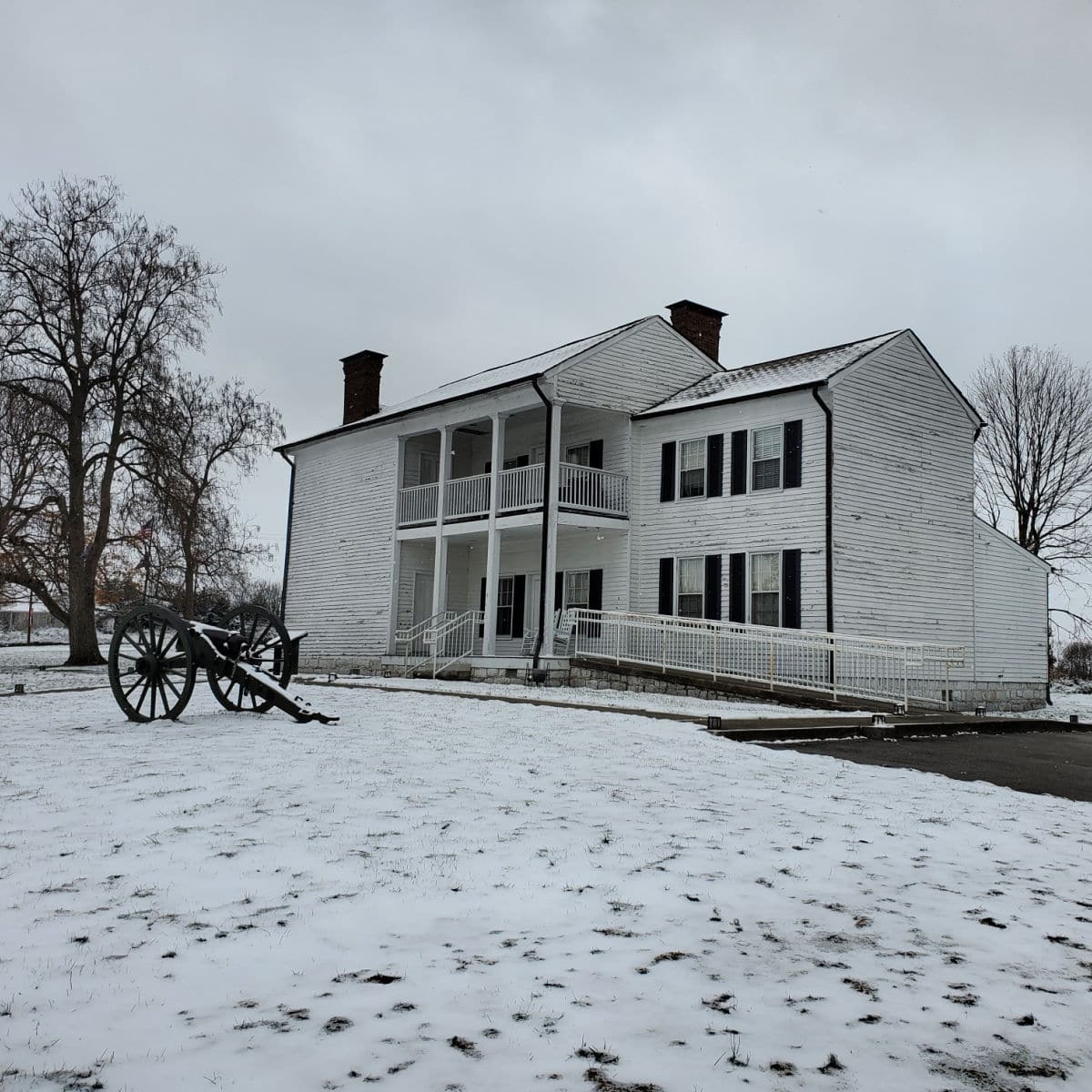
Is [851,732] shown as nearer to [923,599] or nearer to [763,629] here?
[763,629]

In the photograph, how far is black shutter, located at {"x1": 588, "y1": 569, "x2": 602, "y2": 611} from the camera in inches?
851

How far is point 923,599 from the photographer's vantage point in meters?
19.4

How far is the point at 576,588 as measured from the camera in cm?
2227

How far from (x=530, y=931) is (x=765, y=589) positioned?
617 inches

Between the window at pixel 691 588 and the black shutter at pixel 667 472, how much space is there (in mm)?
1427

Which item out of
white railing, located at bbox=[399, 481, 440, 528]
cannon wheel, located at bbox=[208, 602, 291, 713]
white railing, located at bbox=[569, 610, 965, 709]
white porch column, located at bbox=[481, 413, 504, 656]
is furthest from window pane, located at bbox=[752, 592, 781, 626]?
cannon wheel, located at bbox=[208, 602, 291, 713]

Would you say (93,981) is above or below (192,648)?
below

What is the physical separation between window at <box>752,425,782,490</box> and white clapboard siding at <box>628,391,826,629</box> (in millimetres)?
154

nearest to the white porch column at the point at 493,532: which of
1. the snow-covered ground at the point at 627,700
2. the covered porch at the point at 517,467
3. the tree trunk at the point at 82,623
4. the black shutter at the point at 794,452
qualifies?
the covered porch at the point at 517,467

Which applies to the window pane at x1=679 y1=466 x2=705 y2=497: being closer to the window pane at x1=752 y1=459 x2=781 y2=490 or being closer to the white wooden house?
the white wooden house

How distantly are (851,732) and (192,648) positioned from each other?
7.02 metres

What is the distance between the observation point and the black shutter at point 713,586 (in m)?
19.5

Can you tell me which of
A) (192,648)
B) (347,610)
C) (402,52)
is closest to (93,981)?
(192,648)

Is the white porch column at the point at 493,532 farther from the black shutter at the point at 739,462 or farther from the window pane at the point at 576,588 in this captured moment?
the black shutter at the point at 739,462
